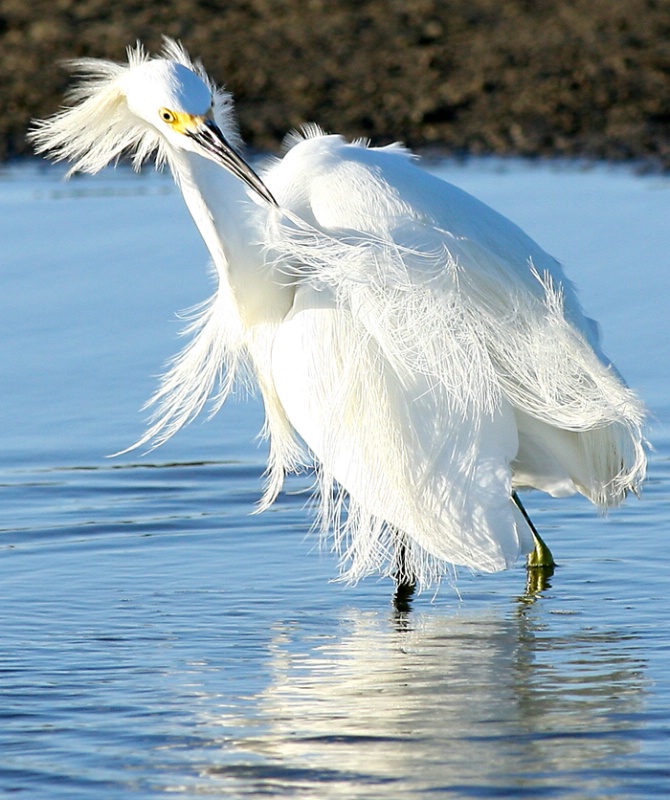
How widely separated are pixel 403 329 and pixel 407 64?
10.1m

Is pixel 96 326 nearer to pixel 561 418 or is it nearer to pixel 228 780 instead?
pixel 561 418

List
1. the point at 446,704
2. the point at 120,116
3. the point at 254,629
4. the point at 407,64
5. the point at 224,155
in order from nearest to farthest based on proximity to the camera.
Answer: the point at 446,704 < the point at 224,155 < the point at 254,629 < the point at 120,116 < the point at 407,64

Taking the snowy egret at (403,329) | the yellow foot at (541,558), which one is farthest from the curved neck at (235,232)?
the yellow foot at (541,558)

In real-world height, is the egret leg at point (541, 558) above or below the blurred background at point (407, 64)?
below

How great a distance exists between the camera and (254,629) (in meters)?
5.35

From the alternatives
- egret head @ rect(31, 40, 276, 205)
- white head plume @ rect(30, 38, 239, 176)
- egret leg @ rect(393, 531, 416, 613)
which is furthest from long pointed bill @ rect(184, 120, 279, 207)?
egret leg @ rect(393, 531, 416, 613)

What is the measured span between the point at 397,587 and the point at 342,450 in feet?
2.57

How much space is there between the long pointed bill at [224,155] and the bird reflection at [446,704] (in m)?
1.41

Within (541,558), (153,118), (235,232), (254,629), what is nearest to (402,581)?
(541,558)

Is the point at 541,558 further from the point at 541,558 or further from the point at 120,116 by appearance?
the point at 120,116

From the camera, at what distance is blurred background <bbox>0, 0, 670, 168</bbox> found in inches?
542

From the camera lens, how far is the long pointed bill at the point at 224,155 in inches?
193

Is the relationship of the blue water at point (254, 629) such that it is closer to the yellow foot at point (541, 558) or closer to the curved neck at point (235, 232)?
the yellow foot at point (541, 558)

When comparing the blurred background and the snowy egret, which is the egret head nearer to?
the snowy egret
